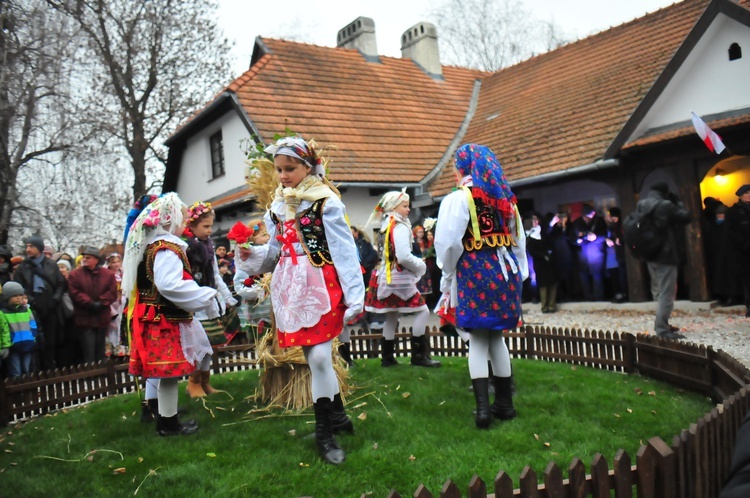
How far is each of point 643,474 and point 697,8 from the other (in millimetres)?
15671

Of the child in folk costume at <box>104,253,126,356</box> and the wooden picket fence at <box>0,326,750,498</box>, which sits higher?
the child in folk costume at <box>104,253,126,356</box>

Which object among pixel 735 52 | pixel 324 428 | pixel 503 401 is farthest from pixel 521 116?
pixel 324 428

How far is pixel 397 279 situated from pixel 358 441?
2.76 m

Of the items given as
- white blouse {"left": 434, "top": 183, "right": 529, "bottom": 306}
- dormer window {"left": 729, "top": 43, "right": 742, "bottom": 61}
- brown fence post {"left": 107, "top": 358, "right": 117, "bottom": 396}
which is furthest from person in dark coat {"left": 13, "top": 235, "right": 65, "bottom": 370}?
dormer window {"left": 729, "top": 43, "right": 742, "bottom": 61}

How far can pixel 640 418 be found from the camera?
452 cm

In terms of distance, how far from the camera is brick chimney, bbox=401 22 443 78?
66.4 feet

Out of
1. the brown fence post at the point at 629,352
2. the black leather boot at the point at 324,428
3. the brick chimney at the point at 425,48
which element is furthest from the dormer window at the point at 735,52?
the brick chimney at the point at 425,48

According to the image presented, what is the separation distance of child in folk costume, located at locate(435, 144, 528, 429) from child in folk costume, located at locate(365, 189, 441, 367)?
187cm

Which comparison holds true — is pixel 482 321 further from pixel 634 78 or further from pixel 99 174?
pixel 99 174

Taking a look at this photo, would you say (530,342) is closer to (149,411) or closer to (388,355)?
(388,355)

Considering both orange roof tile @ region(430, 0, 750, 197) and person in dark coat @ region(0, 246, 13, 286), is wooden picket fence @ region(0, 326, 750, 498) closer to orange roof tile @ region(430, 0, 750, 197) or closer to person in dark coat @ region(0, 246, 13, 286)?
person in dark coat @ region(0, 246, 13, 286)

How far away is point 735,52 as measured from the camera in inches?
406

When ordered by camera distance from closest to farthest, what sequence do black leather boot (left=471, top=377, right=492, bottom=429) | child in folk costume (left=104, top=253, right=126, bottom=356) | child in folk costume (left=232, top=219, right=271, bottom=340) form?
black leather boot (left=471, top=377, right=492, bottom=429) → child in folk costume (left=232, top=219, right=271, bottom=340) → child in folk costume (left=104, top=253, right=126, bottom=356)

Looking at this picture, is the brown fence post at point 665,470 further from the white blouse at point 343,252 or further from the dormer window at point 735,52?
the dormer window at point 735,52
